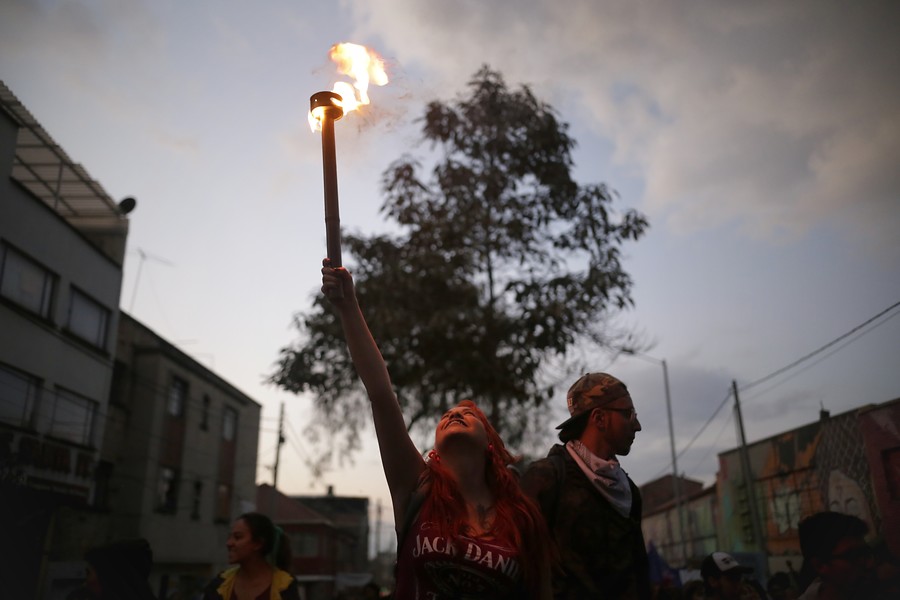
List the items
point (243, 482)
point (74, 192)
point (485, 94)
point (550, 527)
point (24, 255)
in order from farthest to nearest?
point (243, 482)
point (74, 192)
point (24, 255)
point (485, 94)
point (550, 527)

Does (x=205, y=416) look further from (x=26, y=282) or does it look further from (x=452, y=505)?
(x=452, y=505)

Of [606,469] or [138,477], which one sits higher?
[138,477]

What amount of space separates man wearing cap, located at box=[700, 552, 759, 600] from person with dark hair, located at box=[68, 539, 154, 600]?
3779mm

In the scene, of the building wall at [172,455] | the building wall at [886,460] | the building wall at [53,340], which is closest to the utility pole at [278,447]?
the building wall at [172,455]

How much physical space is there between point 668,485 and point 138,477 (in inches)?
1722

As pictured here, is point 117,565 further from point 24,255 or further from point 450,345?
point 24,255

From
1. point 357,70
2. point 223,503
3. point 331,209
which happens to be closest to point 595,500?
point 331,209

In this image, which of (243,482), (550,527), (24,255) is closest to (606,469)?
(550,527)

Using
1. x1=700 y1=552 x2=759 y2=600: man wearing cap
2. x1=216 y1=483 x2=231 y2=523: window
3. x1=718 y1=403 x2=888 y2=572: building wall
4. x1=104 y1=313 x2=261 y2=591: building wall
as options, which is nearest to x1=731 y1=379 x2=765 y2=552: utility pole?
x1=718 y1=403 x2=888 y2=572: building wall

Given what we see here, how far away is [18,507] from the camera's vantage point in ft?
40.0

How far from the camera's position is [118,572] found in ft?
14.3

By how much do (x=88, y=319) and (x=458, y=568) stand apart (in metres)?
A: 20.2

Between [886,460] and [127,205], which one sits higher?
[127,205]

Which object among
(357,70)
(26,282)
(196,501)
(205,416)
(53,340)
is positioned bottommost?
(357,70)
